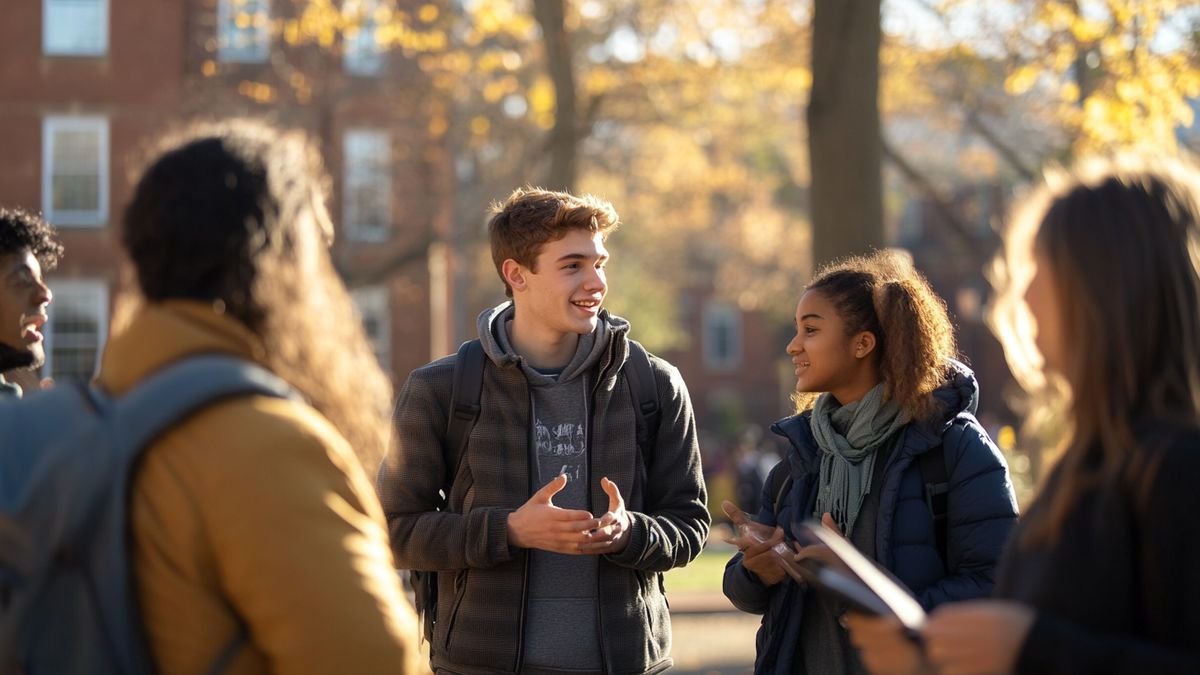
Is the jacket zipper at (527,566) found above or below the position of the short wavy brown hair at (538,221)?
below

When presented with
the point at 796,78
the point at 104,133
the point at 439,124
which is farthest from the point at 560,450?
the point at 104,133

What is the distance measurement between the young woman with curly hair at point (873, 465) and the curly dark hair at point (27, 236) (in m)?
2.64

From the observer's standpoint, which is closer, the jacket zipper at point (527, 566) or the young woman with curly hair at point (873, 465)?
the young woman with curly hair at point (873, 465)

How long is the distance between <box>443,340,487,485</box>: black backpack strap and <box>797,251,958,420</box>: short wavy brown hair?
107 cm

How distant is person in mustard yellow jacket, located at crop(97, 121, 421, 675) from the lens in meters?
2.30

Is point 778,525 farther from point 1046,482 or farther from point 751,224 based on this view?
point 751,224

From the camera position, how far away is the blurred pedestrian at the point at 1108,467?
2301 mm

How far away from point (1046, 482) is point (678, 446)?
225 cm

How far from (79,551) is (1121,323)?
1.69m

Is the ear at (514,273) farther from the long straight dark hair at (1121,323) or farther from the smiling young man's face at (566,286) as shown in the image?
the long straight dark hair at (1121,323)

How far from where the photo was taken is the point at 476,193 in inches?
1292

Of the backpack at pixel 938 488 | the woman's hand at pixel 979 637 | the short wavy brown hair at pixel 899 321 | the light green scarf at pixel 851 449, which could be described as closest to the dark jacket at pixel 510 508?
the light green scarf at pixel 851 449

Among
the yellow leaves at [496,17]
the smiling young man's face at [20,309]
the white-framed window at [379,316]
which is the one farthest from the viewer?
the white-framed window at [379,316]

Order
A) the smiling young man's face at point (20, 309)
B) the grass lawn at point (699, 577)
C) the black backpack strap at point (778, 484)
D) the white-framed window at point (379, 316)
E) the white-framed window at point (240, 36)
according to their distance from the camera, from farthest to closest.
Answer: the white-framed window at point (379, 316)
the white-framed window at point (240, 36)
the grass lawn at point (699, 577)
the smiling young man's face at point (20, 309)
the black backpack strap at point (778, 484)
